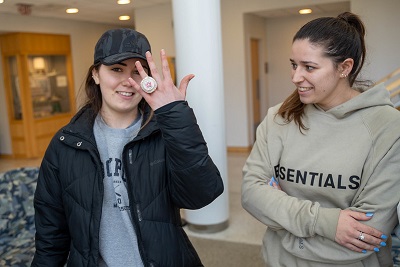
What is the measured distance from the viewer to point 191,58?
3830 mm

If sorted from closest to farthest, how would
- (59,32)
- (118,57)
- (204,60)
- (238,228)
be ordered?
(118,57), (204,60), (238,228), (59,32)

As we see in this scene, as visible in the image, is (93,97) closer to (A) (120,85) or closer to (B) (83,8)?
(A) (120,85)

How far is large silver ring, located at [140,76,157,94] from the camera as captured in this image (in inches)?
49.5

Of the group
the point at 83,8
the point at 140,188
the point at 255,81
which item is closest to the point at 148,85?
the point at 140,188

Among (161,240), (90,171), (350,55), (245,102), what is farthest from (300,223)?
(245,102)

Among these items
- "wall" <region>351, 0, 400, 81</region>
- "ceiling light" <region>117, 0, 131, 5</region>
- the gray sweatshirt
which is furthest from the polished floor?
"ceiling light" <region>117, 0, 131, 5</region>

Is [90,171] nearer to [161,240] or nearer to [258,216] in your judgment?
[161,240]

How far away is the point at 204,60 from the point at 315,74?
243 centimetres

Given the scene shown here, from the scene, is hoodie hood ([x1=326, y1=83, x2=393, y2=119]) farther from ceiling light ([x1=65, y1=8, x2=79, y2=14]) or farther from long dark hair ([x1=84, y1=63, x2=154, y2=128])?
ceiling light ([x1=65, y1=8, x2=79, y2=14])

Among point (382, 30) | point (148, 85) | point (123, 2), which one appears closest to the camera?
point (148, 85)

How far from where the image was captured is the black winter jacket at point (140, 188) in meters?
1.37

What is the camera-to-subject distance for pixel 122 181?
4.83 ft

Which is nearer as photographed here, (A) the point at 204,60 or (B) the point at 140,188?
(B) the point at 140,188

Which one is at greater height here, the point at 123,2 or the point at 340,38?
the point at 123,2
